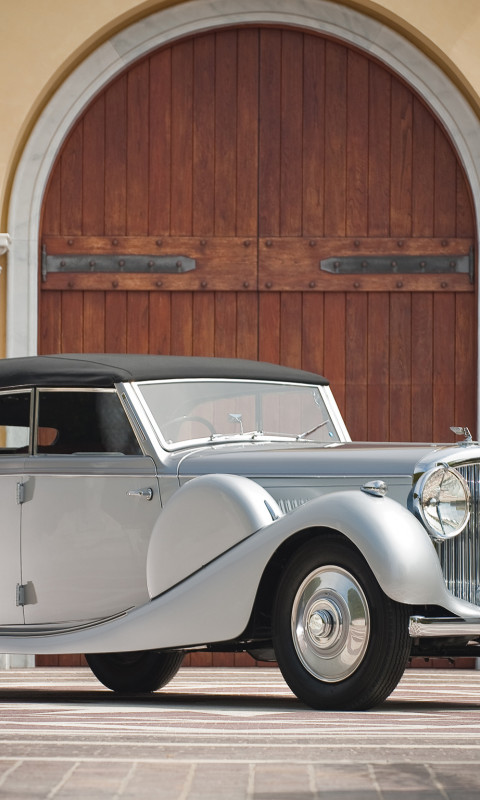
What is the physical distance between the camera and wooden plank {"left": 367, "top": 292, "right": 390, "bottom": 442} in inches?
372

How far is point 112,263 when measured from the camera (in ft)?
31.5

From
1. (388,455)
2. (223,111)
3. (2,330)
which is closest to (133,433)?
(388,455)

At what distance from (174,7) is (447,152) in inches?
82.4

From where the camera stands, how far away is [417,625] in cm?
495

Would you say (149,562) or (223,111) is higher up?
(223,111)

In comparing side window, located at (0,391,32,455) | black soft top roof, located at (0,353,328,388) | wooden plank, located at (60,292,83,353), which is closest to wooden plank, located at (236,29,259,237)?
wooden plank, located at (60,292,83,353)

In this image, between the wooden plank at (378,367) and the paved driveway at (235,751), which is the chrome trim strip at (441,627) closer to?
the paved driveway at (235,751)

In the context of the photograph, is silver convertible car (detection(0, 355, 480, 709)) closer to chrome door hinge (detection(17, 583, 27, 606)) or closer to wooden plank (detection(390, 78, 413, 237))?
chrome door hinge (detection(17, 583, 27, 606))

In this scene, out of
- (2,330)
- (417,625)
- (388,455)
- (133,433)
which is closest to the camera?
(417,625)

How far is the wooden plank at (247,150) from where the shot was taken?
31.4 feet

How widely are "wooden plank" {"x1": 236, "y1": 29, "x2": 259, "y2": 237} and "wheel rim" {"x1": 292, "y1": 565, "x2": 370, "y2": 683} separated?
188 inches

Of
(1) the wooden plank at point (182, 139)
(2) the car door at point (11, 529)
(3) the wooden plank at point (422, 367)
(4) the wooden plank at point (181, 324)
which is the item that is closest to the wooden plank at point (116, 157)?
(1) the wooden plank at point (182, 139)

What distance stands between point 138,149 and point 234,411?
3568 mm

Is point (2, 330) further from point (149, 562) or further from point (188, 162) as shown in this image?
point (149, 562)
